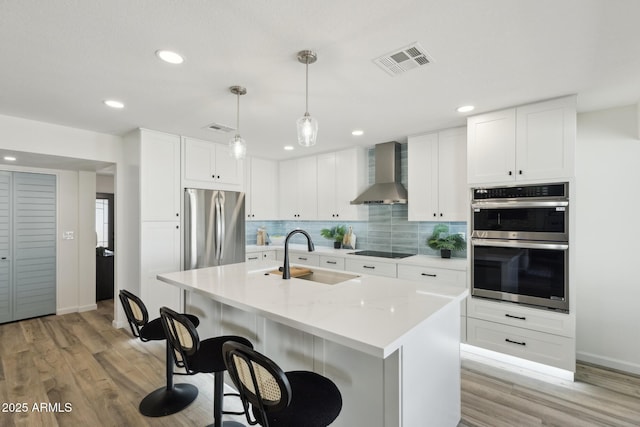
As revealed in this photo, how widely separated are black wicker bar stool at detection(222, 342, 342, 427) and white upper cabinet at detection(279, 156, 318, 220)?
3604mm

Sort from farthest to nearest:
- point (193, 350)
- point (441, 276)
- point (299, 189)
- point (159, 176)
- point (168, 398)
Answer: point (299, 189) < point (159, 176) < point (441, 276) < point (168, 398) < point (193, 350)

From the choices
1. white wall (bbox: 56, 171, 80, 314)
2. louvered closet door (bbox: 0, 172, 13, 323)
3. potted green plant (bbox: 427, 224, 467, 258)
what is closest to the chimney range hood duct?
potted green plant (bbox: 427, 224, 467, 258)

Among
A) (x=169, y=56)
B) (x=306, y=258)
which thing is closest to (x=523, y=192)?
(x=306, y=258)

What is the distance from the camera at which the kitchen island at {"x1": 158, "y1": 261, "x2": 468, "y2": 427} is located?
4.44ft

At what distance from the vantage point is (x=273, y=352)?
6.55 feet

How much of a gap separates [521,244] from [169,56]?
3101 mm

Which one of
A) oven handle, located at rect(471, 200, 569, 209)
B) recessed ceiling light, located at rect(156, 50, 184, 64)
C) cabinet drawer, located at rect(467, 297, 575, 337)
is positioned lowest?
cabinet drawer, located at rect(467, 297, 575, 337)

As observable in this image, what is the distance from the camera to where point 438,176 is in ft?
11.6

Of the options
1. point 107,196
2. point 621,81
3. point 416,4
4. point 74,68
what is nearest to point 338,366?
point 416,4

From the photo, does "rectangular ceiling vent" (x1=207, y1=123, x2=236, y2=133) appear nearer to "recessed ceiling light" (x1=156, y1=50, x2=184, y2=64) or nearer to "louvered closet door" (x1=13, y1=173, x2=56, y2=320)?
"recessed ceiling light" (x1=156, y1=50, x2=184, y2=64)

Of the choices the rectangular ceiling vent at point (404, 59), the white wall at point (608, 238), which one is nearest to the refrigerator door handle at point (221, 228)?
the rectangular ceiling vent at point (404, 59)

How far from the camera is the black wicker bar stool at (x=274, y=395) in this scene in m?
1.13

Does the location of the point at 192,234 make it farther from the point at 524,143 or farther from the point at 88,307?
the point at 524,143

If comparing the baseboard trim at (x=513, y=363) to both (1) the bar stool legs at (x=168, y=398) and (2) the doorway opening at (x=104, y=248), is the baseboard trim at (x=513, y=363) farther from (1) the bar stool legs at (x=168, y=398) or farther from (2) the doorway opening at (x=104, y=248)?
(2) the doorway opening at (x=104, y=248)
